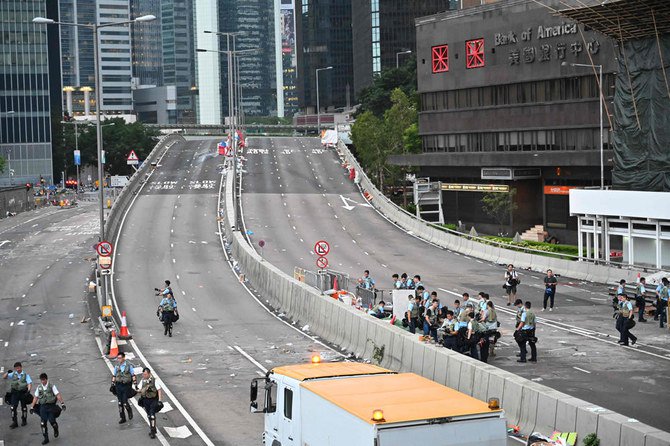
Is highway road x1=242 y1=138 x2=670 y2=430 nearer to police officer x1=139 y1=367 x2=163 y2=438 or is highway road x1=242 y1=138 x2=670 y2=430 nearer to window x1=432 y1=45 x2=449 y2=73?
police officer x1=139 y1=367 x2=163 y2=438

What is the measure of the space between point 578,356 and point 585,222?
1158 inches

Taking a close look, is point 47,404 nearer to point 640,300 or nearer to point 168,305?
point 168,305

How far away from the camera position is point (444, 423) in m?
13.0

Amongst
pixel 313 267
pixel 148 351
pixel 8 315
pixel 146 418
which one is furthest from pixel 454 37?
pixel 146 418

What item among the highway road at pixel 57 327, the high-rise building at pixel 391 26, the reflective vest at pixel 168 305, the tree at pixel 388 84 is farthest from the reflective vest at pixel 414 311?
the high-rise building at pixel 391 26

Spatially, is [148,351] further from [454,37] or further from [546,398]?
[454,37]

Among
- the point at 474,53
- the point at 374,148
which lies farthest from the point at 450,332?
the point at 374,148

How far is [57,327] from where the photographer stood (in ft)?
127

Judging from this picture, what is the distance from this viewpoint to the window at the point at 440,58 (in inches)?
3167

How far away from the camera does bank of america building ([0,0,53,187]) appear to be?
525ft

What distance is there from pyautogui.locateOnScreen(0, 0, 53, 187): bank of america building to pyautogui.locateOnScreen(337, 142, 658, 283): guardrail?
9750 cm

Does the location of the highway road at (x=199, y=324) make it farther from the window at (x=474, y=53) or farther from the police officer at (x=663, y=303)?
the window at (x=474, y=53)

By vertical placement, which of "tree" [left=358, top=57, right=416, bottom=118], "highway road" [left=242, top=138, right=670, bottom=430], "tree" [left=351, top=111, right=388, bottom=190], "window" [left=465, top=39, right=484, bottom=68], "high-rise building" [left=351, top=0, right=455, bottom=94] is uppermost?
"high-rise building" [left=351, top=0, right=455, bottom=94]

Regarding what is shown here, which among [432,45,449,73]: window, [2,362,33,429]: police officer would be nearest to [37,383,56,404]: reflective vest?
[2,362,33,429]: police officer
